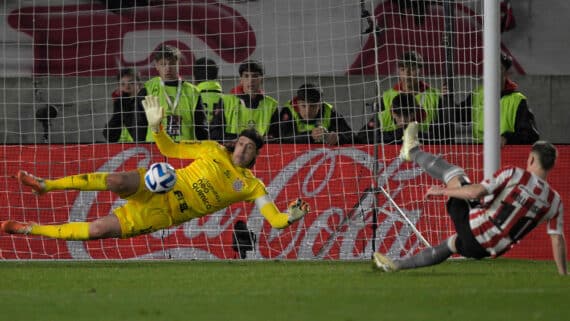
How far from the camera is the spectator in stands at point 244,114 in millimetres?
14648

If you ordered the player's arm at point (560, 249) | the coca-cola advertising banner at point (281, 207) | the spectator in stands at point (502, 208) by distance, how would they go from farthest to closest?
the coca-cola advertising banner at point (281, 207)
the player's arm at point (560, 249)
the spectator in stands at point (502, 208)

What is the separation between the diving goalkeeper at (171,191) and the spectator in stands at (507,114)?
3.42 meters

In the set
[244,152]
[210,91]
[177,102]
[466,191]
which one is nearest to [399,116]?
[210,91]

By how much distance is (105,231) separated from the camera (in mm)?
12094

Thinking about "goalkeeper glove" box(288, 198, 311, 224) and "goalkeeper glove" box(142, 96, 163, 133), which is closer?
"goalkeeper glove" box(288, 198, 311, 224)

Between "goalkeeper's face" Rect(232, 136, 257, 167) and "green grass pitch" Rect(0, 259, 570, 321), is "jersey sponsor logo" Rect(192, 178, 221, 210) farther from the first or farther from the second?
"green grass pitch" Rect(0, 259, 570, 321)

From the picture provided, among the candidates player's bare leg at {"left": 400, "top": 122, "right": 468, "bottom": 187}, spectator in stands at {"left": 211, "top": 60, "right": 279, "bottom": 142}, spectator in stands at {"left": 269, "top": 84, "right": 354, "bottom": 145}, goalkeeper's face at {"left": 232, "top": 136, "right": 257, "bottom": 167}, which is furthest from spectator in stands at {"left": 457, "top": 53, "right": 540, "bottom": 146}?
goalkeeper's face at {"left": 232, "top": 136, "right": 257, "bottom": 167}

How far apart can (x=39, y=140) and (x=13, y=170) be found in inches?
94.7

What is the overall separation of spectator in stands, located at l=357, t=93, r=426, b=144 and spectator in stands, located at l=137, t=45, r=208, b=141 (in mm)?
1946

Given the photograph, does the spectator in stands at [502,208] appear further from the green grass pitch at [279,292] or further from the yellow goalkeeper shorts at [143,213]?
the yellow goalkeeper shorts at [143,213]

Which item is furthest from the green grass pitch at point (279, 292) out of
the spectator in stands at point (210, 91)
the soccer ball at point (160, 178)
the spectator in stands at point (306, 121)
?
the spectator in stands at point (210, 91)

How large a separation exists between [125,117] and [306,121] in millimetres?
2167

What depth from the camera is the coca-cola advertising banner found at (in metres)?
14.2

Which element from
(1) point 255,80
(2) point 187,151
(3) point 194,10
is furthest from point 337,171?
(3) point 194,10
